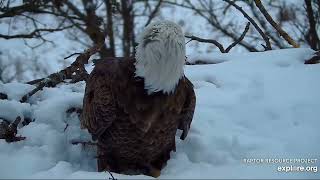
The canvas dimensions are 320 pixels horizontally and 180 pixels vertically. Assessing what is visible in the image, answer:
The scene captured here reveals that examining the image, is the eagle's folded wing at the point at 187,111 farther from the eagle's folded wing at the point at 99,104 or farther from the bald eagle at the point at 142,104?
the eagle's folded wing at the point at 99,104

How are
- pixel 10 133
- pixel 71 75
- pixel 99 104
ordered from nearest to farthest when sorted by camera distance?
1. pixel 99 104
2. pixel 10 133
3. pixel 71 75

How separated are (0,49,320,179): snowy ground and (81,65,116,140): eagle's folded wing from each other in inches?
11.3

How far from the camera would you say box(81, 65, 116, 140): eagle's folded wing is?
109 inches

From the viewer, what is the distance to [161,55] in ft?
7.98

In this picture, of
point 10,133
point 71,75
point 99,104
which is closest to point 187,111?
point 99,104

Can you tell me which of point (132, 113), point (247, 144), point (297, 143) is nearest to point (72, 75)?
point (132, 113)

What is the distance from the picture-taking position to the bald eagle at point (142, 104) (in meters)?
2.48

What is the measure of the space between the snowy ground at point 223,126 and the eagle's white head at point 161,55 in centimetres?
57

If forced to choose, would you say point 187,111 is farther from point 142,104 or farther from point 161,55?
point 161,55

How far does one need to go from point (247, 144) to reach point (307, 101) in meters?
0.66

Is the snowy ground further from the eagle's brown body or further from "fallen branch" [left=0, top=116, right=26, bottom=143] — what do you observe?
the eagle's brown body

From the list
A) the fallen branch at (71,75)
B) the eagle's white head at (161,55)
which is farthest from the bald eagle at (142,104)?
the fallen branch at (71,75)

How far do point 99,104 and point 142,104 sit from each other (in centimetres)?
32

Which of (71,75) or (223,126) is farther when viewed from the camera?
(71,75)
